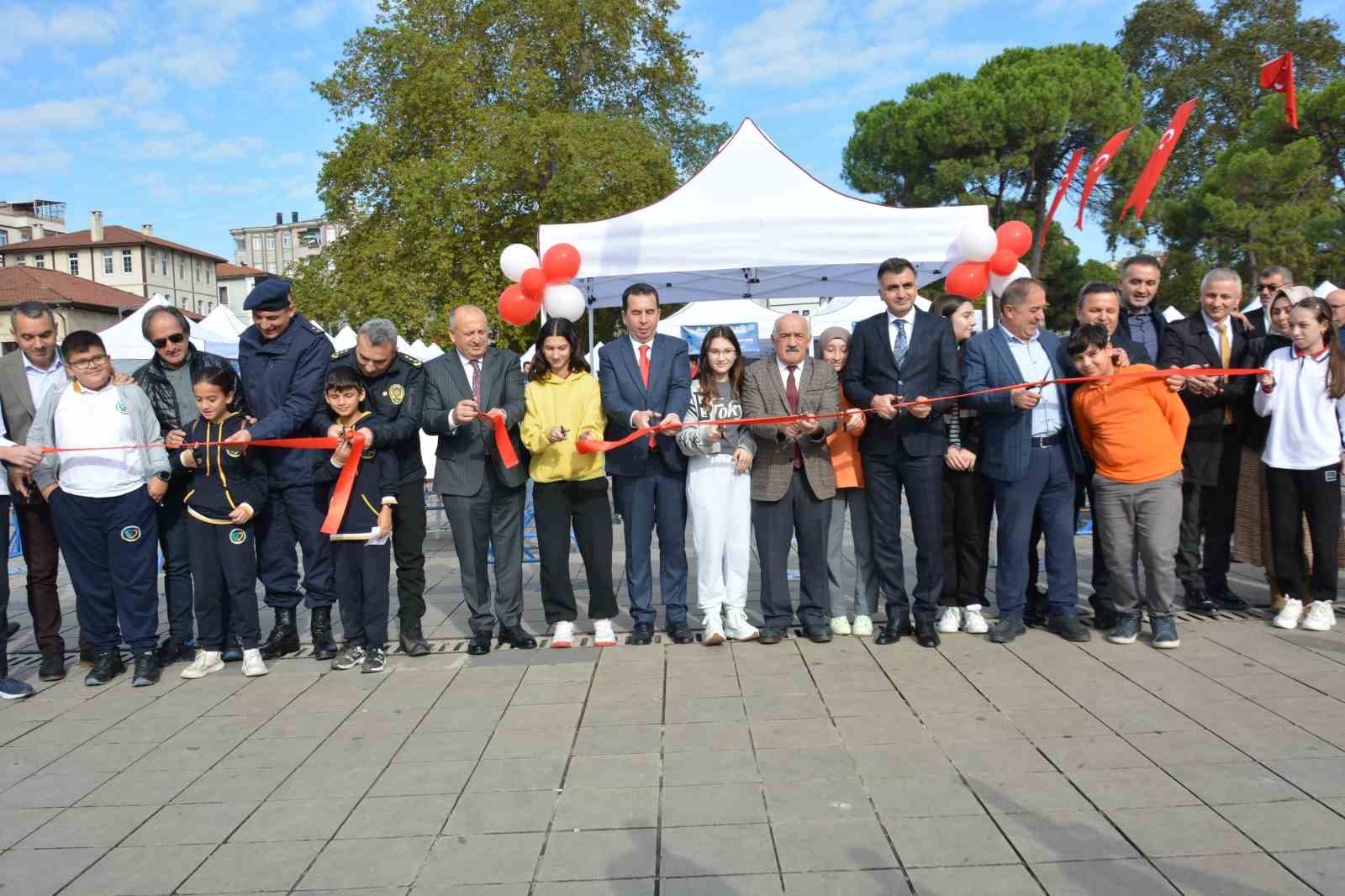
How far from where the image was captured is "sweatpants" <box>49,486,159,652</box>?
16.6ft

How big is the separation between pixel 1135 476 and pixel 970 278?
2.95m

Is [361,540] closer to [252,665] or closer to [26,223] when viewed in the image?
[252,665]

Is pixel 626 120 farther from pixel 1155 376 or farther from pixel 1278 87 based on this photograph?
pixel 1155 376

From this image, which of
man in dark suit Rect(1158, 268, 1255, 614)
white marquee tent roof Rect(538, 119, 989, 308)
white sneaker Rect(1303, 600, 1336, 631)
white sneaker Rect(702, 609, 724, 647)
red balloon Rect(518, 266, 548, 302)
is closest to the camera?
white sneaker Rect(1303, 600, 1336, 631)

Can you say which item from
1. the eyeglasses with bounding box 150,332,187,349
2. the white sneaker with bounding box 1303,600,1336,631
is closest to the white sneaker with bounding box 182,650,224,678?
the eyeglasses with bounding box 150,332,187,349

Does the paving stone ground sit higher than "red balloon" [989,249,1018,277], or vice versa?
"red balloon" [989,249,1018,277]

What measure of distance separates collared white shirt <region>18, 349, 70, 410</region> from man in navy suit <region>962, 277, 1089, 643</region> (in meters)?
4.84

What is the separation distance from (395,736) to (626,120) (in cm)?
2423

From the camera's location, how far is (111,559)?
511 centimetres

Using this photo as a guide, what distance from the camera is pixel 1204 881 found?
2.66 meters

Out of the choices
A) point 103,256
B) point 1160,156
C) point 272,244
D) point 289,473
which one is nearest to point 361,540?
point 289,473

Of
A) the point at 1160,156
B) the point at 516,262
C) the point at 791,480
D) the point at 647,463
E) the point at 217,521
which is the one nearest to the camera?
the point at 217,521

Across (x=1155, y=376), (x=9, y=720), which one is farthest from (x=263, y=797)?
(x=1155, y=376)

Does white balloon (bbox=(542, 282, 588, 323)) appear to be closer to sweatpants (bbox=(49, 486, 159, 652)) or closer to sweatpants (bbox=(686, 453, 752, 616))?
sweatpants (bbox=(686, 453, 752, 616))
